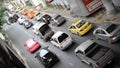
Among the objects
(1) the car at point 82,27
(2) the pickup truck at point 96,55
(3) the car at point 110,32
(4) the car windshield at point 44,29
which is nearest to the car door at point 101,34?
(3) the car at point 110,32

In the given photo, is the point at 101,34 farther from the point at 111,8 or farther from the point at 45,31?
the point at 45,31

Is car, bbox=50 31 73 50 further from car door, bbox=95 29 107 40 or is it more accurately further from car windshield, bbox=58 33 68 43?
car door, bbox=95 29 107 40

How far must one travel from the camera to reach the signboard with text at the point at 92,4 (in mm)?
29080

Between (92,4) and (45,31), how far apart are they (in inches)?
274

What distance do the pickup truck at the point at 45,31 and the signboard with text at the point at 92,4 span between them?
5555 mm

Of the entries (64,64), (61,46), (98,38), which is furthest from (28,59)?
(98,38)

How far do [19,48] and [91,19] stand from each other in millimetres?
12263

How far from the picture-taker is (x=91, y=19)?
28688 mm

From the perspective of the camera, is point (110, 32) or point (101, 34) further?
point (101, 34)

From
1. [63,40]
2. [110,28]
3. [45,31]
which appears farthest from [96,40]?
[45,31]

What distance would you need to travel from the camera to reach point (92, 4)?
29297 millimetres

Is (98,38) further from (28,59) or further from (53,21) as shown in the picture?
(53,21)

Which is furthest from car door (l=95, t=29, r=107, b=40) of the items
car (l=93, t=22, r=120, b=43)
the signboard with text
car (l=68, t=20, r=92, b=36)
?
the signboard with text

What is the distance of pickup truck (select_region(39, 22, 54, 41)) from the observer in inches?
1219
